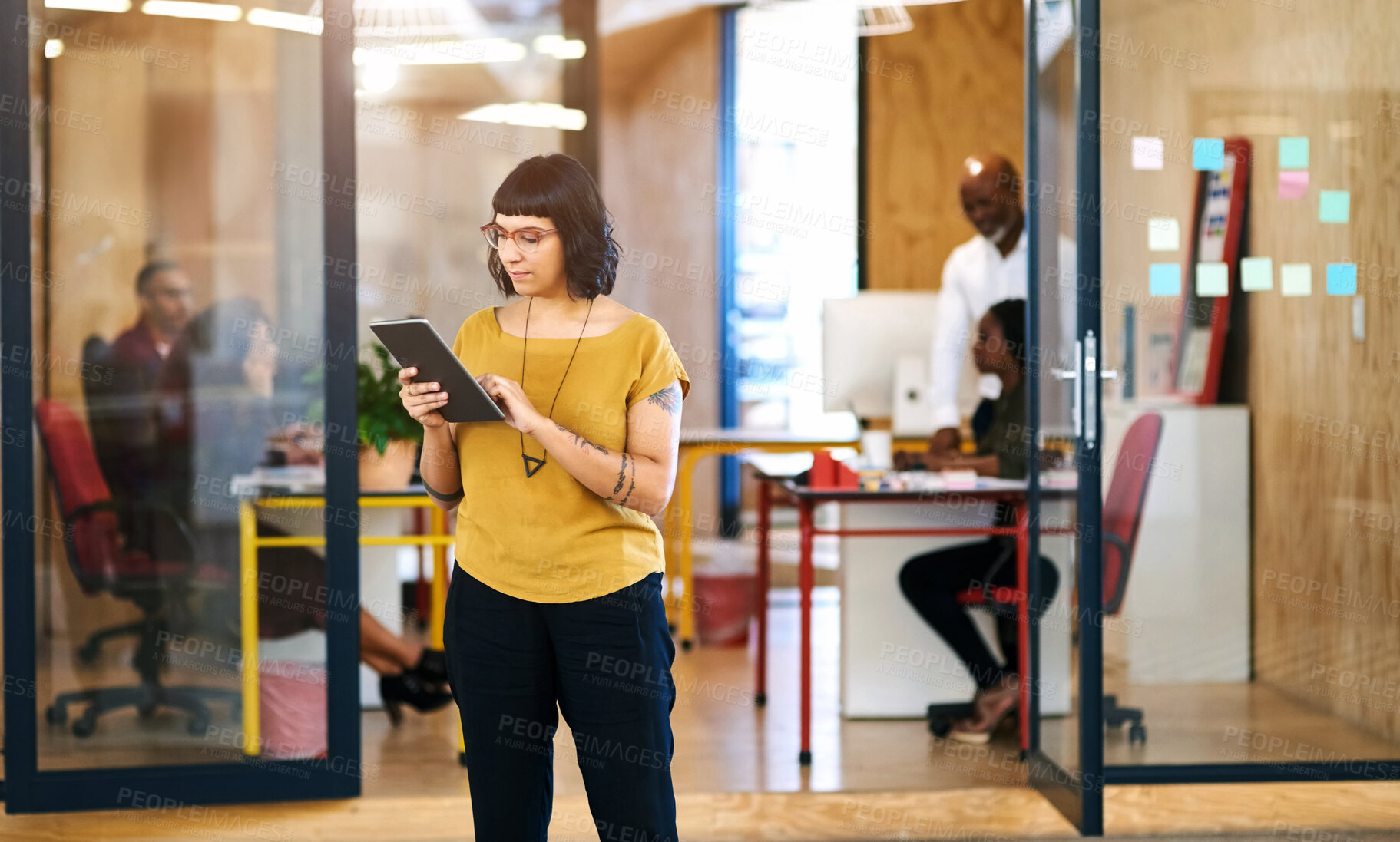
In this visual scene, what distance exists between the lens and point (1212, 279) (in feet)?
9.95

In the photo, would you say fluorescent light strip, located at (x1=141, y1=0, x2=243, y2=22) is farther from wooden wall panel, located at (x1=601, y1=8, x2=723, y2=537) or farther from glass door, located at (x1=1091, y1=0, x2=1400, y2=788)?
wooden wall panel, located at (x1=601, y1=8, x2=723, y2=537)

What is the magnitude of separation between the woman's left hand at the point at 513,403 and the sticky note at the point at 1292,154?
7.36 ft

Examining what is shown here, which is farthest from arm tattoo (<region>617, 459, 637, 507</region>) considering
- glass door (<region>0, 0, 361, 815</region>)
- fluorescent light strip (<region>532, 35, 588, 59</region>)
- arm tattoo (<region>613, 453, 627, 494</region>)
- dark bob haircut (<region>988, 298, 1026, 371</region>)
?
fluorescent light strip (<region>532, 35, 588, 59</region>)

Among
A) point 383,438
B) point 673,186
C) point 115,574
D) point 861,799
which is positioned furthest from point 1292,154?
point 673,186

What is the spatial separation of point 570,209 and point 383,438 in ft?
6.04

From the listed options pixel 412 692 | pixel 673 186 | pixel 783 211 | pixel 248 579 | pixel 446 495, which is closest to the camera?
pixel 446 495

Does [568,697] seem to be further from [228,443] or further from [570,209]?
[228,443]

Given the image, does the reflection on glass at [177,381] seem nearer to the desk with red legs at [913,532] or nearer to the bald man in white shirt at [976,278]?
the desk with red legs at [913,532]

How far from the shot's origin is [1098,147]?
2.90m

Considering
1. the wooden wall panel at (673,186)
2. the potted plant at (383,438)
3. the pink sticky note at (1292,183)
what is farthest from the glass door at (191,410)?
the wooden wall panel at (673,186)

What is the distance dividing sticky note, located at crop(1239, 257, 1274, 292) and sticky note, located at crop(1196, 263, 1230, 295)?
41mm

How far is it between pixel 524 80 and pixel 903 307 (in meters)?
2.92

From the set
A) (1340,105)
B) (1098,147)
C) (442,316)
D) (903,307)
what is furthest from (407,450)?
(442,316)

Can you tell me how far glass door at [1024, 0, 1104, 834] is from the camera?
2.91 meters
